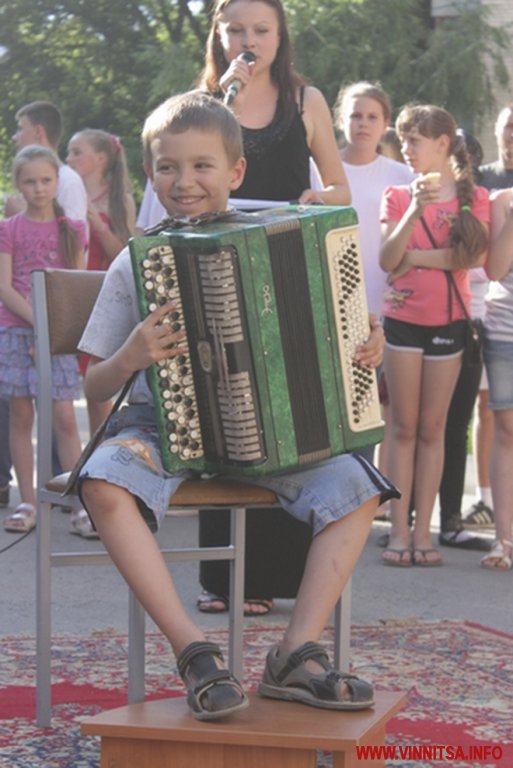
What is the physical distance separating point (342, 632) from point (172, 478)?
0.70m

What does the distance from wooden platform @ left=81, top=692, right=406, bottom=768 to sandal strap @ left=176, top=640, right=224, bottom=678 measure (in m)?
0.10

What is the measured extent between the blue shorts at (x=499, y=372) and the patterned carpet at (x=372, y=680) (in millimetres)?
1476

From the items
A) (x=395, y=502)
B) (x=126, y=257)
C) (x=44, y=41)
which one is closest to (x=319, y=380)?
(x=126, y=257)

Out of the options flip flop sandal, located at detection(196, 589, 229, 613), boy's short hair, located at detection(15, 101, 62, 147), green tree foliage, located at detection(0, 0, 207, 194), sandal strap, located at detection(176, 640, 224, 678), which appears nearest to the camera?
sandal strap, located at detection(176, 640, 224, 678)

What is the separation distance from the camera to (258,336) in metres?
3.65

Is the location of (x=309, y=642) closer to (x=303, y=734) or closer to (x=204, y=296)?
(x=303, y=734)

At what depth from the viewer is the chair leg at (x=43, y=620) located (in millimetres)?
3928

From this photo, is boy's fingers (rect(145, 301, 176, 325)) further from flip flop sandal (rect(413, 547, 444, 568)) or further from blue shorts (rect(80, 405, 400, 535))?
flip flop sandal (rect(413, 547, 444, 568))

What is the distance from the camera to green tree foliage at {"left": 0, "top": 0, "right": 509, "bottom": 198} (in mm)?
26578

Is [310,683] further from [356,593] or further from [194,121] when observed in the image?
[356,593]

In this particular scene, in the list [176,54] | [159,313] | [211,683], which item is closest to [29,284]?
[159,313]

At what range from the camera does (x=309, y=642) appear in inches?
141

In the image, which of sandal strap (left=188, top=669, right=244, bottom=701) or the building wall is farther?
the building wall

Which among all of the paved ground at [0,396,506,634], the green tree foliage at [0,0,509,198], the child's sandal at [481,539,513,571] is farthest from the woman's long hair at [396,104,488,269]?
the green tree foliage at [0,0,509,198]
